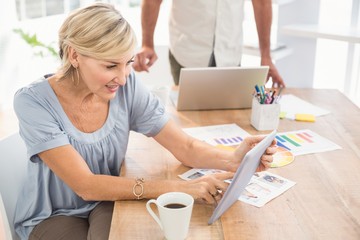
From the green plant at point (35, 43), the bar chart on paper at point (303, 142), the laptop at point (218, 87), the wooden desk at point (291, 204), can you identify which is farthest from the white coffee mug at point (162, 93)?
the green plant at point (35, 43)

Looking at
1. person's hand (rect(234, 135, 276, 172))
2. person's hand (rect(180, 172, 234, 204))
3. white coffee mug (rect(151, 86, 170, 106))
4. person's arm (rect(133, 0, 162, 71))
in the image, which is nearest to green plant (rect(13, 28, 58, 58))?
person's arm (rect(133, 0, 162, 71))

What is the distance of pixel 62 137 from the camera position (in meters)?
1.35

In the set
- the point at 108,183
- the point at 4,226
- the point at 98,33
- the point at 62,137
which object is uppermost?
the point at 98,33

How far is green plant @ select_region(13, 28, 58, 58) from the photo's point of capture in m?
3.65

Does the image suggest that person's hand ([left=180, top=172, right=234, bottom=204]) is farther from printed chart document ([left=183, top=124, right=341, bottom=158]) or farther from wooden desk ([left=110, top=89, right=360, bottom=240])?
printed chart document ([left=183, top=124, right=341, bottom=158])

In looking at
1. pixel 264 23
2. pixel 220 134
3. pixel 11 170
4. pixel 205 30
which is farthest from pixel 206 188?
pixel 264 23

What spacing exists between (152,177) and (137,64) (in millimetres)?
899

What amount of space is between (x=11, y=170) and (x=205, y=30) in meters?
1.30

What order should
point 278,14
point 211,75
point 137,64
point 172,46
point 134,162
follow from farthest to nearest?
point 278,14, point 172,46, point 137,64, point 211,75, point 134,162

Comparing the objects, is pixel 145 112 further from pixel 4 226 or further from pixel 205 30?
pixel 205 30

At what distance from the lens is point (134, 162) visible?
151 cm

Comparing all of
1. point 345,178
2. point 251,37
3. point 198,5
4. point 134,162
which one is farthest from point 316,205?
point 251,37

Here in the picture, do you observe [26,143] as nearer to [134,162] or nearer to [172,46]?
[134,162]

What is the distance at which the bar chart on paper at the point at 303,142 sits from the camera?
1600mm
